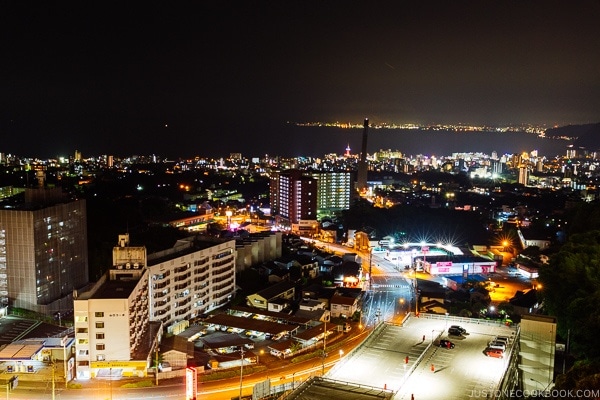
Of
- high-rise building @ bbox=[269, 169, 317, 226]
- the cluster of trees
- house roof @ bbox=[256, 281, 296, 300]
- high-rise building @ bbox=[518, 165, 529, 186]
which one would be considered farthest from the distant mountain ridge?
house roof @ bbox=[256, 281, 296, 300]

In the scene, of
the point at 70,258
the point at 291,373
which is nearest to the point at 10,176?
the point at 70,258

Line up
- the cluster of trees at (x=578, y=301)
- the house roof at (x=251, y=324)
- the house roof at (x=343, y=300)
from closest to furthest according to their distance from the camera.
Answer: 1. the cluster of trees at (x=578, y=301)
2. the house roof at (x=251, y=324)
3. the house roof at (x=343, y=300)

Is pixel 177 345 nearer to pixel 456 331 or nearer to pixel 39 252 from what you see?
pixel 39 252

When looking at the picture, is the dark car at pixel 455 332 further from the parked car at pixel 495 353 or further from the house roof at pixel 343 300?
the house roof at pixel 343 300

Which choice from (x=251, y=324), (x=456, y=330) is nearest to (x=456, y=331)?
(x=456, y=330)

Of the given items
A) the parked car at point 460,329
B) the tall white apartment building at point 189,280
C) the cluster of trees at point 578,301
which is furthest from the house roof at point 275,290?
the parked car at point 460,329

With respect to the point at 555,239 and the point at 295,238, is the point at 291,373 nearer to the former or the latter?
the point at 295,238
